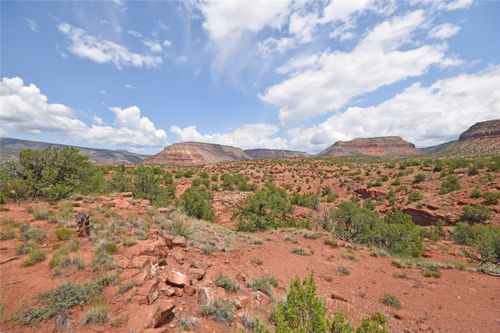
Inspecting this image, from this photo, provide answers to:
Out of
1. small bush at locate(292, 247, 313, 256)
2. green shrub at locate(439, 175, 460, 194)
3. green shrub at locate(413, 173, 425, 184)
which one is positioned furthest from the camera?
green shrub at locate(413, 173, 425, 184)

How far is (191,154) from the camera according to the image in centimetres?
13550

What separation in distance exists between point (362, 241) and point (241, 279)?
381 inches

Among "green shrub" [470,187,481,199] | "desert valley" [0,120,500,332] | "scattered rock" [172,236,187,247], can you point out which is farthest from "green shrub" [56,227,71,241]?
"green shrub" [470,187,481,199]

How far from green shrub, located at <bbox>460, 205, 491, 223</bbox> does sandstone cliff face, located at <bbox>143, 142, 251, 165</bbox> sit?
385 ft

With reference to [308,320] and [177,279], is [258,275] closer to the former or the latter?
[177,279]

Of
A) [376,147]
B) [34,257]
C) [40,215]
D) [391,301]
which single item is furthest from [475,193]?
[376,147]

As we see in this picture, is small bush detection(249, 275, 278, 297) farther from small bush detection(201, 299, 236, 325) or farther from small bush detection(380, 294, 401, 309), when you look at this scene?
small bush detection(380, 294, 401, 309)

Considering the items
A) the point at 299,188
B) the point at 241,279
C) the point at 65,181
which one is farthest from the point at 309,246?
the point at 299,188

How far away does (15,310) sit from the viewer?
13.9 feet

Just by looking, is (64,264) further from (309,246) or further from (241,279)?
(309,246)

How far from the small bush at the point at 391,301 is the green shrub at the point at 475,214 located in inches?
561

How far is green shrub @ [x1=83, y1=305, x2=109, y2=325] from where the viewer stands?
13.8 ft

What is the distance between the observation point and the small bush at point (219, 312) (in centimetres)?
496

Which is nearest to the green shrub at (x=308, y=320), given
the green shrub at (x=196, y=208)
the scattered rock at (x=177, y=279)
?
the scattered rock at (x=177, y=279)
